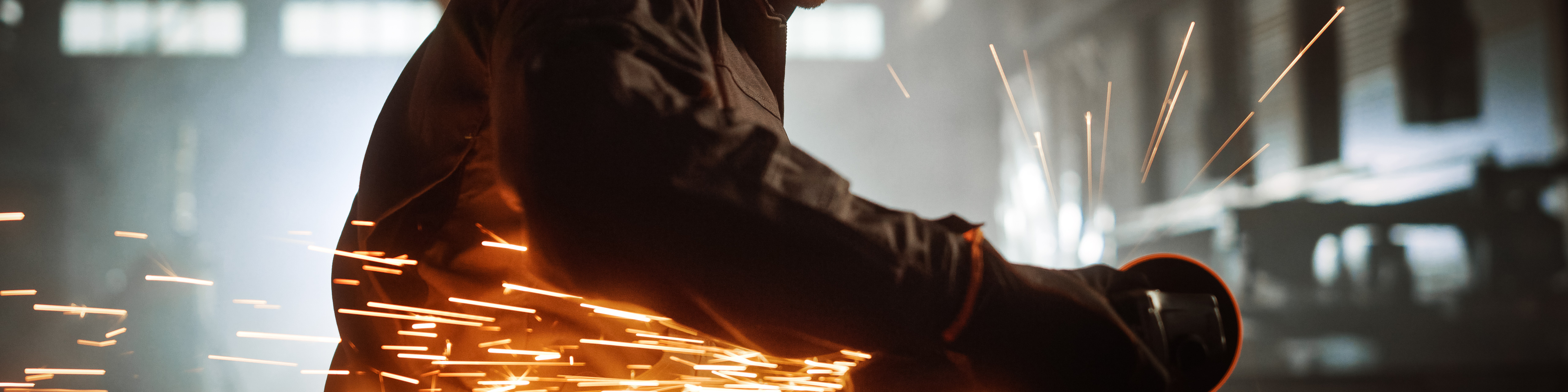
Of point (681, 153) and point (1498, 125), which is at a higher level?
point (1498, 125)

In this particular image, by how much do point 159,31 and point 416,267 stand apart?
4081 millimetres

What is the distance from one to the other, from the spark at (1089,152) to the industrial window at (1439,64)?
1.31 m

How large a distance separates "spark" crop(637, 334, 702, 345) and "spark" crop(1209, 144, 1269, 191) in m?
2.51

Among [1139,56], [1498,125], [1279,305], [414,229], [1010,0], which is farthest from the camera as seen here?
[1010,0]

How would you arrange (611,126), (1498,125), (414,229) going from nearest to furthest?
(611,126) < (414,229) < (1498,125)

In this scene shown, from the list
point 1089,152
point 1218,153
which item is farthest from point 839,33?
point 1218,153

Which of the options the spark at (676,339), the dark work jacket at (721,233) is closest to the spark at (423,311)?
the spark at (676,339)

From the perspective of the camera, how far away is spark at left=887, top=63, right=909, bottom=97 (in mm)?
4336

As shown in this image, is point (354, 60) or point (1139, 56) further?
point (354, 60)

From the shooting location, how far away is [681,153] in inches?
9.5

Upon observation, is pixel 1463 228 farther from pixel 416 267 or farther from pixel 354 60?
pixel 354 60

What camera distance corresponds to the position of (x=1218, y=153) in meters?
2.53

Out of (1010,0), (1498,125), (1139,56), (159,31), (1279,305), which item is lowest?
(1279,305)

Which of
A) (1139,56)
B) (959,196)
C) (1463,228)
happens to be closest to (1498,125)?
(1463,228)
